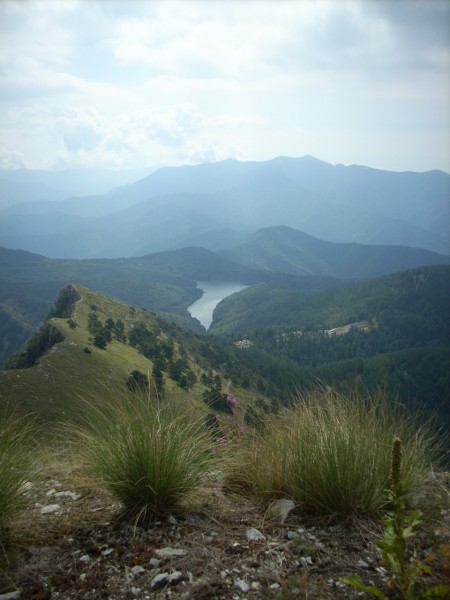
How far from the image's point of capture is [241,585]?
2.70 meters

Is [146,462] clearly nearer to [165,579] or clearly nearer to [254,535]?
[165,579]

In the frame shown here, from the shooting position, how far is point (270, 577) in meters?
2.79

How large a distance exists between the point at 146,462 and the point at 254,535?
41.3 inches

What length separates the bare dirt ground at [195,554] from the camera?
2666 mm

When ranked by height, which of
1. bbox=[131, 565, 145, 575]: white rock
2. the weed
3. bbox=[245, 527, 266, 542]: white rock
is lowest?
bbox=[245, 527, 266, 542]: white rock

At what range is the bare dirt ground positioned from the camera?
8.75 feet

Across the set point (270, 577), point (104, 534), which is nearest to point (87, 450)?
point (104, 534)

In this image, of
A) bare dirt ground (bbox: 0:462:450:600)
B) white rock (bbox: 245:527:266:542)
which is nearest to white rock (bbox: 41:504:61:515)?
bare dirt ground (bbox: 0:462:450:600)

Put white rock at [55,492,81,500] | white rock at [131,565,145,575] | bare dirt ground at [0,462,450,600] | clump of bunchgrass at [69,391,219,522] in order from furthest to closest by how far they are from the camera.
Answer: white rock at [55,492,81,500]
clump of bunchgrass at [69,391,219,522]
white rock at [131,565,145,575]
bare dirt ground at [0,462,450,600]

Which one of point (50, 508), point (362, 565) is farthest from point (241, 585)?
point (50, 508)

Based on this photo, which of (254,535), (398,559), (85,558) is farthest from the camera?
(254,535)

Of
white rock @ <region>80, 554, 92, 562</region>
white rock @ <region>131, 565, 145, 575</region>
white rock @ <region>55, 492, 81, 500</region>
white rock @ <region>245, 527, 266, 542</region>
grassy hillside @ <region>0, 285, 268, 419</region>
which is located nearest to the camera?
white rock @ <region>131, 565, 145, 575</region>

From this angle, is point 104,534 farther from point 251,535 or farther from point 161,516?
point 251,535

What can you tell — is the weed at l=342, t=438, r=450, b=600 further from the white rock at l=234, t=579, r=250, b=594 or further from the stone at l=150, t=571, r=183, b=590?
the stone at l=150, t=571, r=183, b=590
